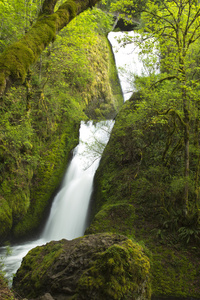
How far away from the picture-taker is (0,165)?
923 cm

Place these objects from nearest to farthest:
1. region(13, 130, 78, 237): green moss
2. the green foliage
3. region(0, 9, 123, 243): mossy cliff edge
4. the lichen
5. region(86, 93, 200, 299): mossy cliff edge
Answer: region(86, 93, 200, 299): mossy cliff edge → the green foliage → the lichen → region(0, 9, 123, 243): mossy cliff edge → region(13, 130, 78, 237): green moss

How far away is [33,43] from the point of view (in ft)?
10.7

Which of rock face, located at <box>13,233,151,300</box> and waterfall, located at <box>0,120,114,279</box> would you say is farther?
waterfall, located at <box>0,120,114,279</box>

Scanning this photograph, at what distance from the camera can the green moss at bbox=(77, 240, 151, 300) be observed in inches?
157

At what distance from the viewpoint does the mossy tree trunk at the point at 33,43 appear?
110 inches

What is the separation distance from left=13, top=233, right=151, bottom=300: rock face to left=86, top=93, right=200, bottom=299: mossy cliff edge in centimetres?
179

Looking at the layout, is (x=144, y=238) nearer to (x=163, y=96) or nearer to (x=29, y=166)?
(x=163, y=96)

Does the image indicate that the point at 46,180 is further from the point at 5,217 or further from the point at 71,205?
the point at 5,217

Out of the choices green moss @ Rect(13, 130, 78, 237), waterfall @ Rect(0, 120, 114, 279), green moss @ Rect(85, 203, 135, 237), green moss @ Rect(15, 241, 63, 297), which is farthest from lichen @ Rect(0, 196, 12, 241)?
green moss @ Rect(85, 203, 135, 237)

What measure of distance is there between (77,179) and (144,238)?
6.21m

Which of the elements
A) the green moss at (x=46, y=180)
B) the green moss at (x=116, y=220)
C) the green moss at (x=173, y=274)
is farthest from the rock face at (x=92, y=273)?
the green moss at (x=46, y=180)

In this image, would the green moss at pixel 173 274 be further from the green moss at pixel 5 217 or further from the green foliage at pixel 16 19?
the green foliage at pixel 16 19

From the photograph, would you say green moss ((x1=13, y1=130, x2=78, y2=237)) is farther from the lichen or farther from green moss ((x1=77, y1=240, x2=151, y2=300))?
green moss ((x1=77, y1=240, x2=151, y2=300))

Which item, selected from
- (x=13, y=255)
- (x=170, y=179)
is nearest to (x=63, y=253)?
(x=13, y=255)
